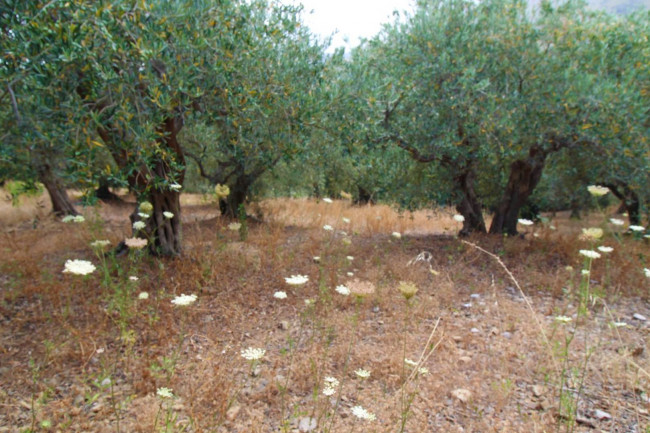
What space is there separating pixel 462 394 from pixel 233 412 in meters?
1.65

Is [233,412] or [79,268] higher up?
[79,268]

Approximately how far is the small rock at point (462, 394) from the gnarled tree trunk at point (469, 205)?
17.7ft

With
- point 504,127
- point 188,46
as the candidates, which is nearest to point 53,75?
point 188,46

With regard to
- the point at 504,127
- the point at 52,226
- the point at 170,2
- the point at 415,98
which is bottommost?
the point at 52,226

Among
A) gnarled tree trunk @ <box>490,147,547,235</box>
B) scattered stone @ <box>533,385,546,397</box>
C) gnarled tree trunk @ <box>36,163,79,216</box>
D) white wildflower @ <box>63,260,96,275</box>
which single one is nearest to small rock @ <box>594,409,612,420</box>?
scattered stone @ <box>533,385,546,397</box>

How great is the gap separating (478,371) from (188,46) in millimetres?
3751

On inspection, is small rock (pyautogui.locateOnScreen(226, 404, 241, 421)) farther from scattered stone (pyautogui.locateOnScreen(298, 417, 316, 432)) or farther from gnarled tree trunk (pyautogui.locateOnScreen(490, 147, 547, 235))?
gnarled tree trunk (pyautogui.locateOnScreen(490, 147, 547, 235))

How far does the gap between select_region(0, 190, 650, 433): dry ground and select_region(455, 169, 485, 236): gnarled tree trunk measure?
1.38 metres

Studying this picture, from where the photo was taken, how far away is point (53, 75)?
3.16 metres

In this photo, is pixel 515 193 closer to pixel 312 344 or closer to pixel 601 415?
pixel 601 415

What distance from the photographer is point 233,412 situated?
2.71 m

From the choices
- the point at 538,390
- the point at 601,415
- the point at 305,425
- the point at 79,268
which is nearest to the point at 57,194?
the point at 79,268

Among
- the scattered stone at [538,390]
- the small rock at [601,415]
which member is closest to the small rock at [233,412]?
the scattered stone at [538,390]

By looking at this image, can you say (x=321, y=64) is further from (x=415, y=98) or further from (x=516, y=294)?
(x=516, y=294)
